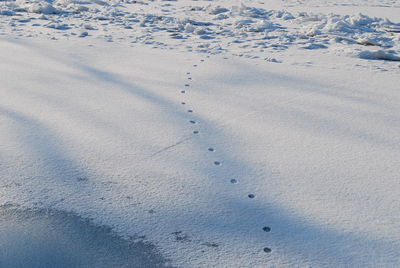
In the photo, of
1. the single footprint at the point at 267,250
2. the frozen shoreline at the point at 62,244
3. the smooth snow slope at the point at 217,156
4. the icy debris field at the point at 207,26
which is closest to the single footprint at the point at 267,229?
the smooth snow slope at the point at 217,156

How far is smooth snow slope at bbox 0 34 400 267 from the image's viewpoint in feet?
6.30

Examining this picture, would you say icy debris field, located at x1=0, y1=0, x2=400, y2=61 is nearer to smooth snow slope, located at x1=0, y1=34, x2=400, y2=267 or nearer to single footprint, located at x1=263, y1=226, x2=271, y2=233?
smooth snow slope, located at x1=0, y1=34, x2=400, y2=267

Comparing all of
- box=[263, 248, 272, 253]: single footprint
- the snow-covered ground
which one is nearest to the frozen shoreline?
the snow-covered ground

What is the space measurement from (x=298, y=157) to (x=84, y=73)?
2.31 m

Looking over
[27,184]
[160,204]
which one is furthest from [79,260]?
[27,184]

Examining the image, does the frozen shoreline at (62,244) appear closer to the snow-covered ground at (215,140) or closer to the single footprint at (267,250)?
the snow-covered ground at (215,140)

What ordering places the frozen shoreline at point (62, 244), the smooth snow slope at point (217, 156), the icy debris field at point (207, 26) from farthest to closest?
the icy debris field at point (207, 26), the smooth snow slope at point (217, 156), the frozen shoreline at point (62, 244)

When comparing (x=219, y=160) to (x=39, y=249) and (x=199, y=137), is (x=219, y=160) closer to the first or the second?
(x=199, y=137)

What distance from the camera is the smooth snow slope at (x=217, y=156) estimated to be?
6.30 feet

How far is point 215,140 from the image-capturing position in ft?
9.18

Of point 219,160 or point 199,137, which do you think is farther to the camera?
point 199,137

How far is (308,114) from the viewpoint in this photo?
127 inches

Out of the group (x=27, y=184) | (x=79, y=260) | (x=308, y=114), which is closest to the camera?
(x=79, y=260)

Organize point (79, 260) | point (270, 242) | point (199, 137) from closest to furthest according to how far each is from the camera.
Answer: point (79, 260) < point (270, 242) < point (199, 137)
